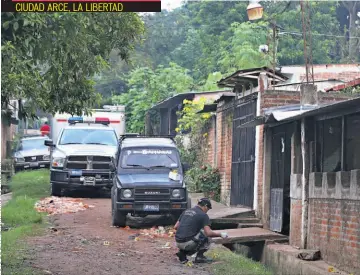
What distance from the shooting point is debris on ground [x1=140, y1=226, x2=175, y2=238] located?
1617 centimetres

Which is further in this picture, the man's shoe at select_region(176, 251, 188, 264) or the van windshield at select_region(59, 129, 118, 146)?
the van windshield at select_region(59, 129, 118, 146)

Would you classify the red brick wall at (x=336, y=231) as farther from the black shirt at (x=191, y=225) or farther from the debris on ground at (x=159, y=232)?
the debris on ground at (x=159, y=232)

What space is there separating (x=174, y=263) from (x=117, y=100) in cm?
2822

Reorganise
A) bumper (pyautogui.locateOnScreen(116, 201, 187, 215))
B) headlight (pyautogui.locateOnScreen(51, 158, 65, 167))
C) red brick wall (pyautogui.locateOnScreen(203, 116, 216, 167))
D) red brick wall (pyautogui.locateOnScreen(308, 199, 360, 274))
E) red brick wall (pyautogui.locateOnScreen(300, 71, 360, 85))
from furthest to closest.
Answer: red brick wall (pyautogui.locateOnScreen(300, 71, 360, 85)), red brick wall (pyautogui.locateOnScreen(203, 116, 216, 167)), headlight (pyautogui.locateOnScreen(51, 158, 65, 167)), bumper (pyautogui.locateOnScreen(116, 201, 187, 215)), red brick wall (pyautogui.locateOnScreen(308, 199, 360, 274))

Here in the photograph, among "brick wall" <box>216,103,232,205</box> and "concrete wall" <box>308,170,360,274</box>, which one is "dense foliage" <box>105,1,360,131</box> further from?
"concrete wall" <box>308,170,360,274</box>

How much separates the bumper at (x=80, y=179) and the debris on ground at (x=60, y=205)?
1.58ft

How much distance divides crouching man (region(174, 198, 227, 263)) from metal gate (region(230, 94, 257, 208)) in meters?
4.36

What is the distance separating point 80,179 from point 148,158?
4520 mm

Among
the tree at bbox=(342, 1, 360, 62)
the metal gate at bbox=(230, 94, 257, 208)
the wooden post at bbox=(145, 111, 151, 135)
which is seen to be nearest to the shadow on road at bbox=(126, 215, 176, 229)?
the metal gate at bbox=(230, 94, 257, 208)

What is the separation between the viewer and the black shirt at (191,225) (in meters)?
12.9

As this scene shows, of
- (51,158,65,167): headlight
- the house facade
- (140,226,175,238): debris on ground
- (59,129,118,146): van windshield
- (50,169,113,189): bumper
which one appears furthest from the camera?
(59,129,118,146): van windshield

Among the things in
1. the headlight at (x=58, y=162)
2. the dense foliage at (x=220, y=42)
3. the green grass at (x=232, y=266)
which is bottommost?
the green grass at (x=232, y=266)

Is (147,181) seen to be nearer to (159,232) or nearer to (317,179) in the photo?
(159,232)

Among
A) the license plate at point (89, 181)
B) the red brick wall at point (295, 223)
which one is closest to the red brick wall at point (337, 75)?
the license plate at point (89, 181)
